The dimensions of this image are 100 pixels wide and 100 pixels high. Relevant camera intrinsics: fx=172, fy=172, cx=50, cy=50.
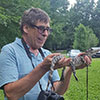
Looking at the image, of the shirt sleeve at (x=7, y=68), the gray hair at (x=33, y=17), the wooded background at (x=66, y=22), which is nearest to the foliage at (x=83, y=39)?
the wooded background at (x=66, y=22)

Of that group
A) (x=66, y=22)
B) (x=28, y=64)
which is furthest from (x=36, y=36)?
(x=66, y=22)

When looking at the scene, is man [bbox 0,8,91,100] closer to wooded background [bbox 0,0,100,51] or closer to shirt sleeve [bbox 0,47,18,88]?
shirt sleeve [bbox 0,47,18,88]

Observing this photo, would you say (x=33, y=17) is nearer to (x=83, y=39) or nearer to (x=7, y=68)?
(x=7, y=68)

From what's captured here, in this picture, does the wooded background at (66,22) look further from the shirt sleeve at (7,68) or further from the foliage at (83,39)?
the shirt sleeve at (7,68)

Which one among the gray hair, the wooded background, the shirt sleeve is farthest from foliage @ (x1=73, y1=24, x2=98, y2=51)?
the shirt sleeve

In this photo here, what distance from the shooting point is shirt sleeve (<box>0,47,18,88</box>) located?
158 cm

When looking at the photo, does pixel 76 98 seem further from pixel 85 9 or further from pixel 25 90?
pixel 85 9

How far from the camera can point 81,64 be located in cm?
196

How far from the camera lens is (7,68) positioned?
160 centimetres

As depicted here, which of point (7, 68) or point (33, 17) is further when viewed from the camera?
point (33, 17)

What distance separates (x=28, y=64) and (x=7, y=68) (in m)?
0.21

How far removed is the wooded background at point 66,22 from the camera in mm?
9906

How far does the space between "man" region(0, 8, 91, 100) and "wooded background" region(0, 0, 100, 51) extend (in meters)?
7.11

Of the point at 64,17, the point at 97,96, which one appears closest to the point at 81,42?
the point at 64,17
